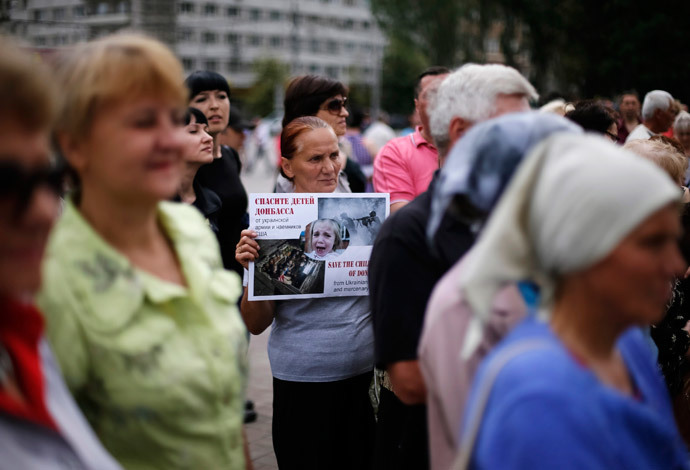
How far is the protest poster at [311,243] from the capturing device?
10.2 feet

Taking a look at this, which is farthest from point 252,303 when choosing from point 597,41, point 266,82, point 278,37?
point 278,37

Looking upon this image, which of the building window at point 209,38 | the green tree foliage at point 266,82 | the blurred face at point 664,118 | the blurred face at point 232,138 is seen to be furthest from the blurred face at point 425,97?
the building window at point 209,38

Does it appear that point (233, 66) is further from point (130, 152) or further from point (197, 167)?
point (130, 152)

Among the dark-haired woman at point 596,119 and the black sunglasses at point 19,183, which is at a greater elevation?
the black sunglasses at point 19,183

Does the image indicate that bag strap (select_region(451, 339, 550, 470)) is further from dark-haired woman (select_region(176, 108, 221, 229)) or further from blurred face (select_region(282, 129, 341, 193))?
dark-haired woman (select_region(176, 108, 221, 229))

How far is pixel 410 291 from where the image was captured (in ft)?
7.37

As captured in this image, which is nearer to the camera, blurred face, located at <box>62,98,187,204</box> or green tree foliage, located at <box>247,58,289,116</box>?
blurred face, located at <box>62,98,187,204</box>

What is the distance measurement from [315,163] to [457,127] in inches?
50.3

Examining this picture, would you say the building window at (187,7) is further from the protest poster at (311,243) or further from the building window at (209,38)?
the protest poster at (311,243)

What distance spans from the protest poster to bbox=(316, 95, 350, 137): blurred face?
1.54 metres

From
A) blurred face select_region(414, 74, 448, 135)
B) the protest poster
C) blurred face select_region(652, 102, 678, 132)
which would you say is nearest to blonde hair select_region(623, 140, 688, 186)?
blurred face select_region(414, 74, 448, 135)

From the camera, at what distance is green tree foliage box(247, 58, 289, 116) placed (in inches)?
2566

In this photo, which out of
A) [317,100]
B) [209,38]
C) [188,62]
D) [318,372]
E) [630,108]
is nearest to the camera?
[318,372]

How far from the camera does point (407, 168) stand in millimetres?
4449
